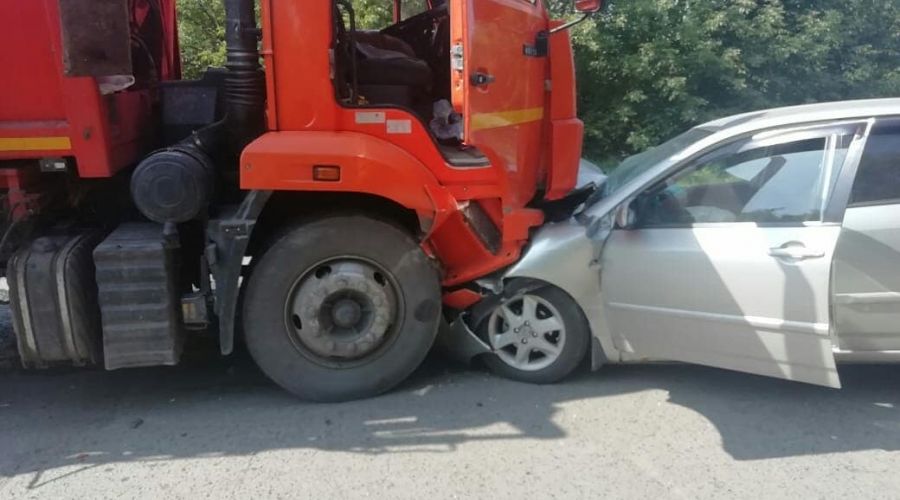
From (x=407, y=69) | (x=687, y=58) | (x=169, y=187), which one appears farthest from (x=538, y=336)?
(x=687, y=58)

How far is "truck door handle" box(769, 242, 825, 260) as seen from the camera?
367 cm

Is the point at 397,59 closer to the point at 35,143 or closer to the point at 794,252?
the point at 35,143

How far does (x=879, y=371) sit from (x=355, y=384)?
312 centimetres

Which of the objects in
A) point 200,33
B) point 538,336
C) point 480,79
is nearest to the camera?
point 480,79

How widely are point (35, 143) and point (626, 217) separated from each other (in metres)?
3.13

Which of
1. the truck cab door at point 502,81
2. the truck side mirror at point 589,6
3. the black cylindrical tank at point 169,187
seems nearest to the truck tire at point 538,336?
the truck cab door at point 502,81

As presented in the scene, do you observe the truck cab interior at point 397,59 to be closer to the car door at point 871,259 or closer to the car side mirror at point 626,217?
the car side mirror at point 626,217

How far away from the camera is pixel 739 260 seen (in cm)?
383

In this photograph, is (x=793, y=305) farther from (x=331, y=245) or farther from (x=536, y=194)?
(x=331, y=245)

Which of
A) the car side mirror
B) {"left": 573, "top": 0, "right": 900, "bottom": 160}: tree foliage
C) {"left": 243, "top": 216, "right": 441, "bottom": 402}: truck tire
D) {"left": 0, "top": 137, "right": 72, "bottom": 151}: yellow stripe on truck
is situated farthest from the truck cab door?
{"left": 573, "top": 0, "right": 900, "bottom": 160}: tree foliage

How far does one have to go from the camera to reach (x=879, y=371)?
451cm

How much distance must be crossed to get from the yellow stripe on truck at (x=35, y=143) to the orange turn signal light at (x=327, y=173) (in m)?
1.28

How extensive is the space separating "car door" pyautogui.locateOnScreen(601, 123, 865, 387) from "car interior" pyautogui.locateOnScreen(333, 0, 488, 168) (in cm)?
106

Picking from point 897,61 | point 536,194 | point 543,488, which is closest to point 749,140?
point 536,194
